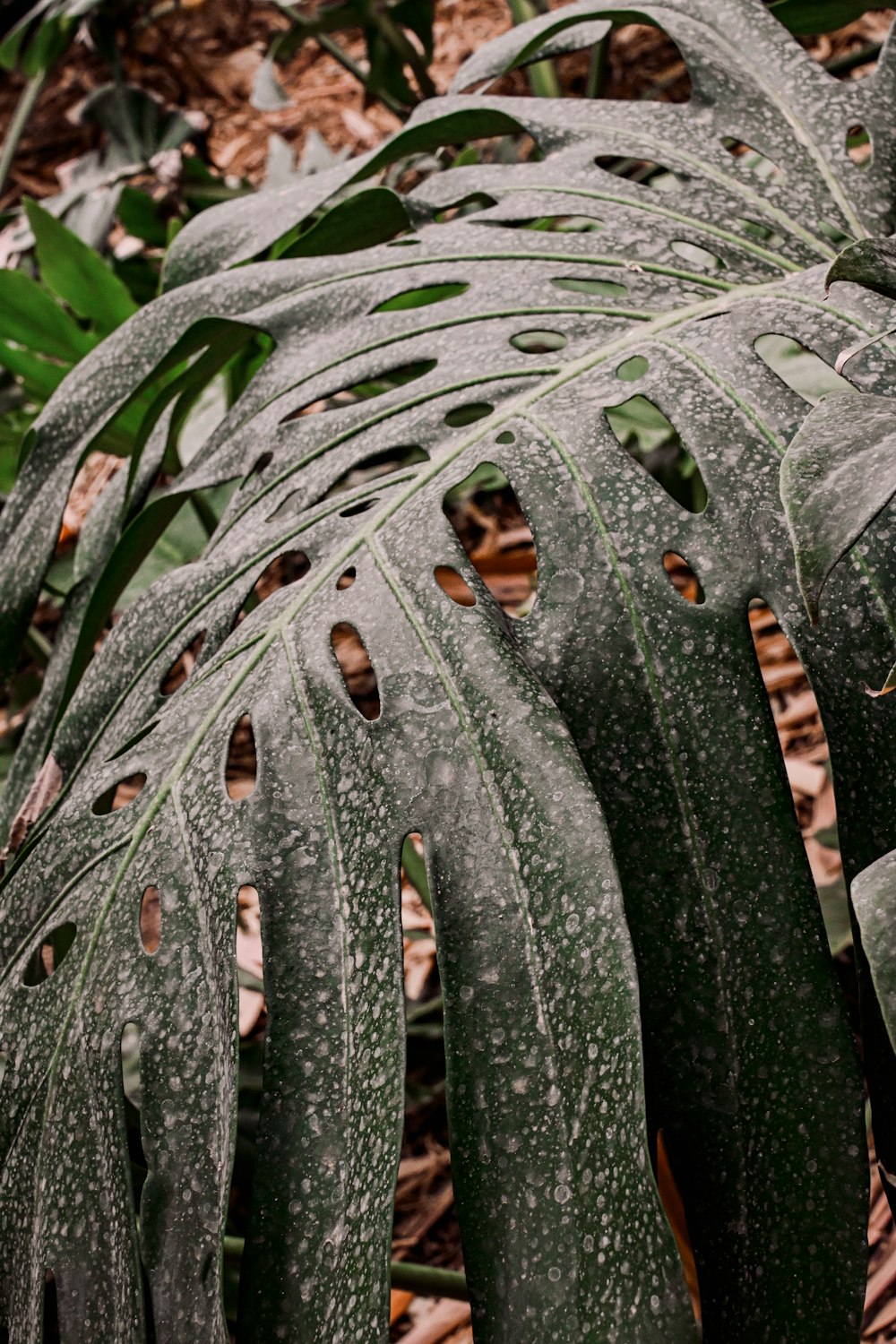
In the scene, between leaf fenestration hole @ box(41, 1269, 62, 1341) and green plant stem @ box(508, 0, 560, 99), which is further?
green plant stem @ box(508, 0, 560, 99)

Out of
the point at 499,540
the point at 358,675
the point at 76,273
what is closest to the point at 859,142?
the point at 76,273

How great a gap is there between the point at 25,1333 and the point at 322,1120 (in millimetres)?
196

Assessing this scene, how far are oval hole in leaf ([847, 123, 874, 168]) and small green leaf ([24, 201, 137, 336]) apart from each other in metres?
0.89

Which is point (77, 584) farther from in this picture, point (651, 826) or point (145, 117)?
point (145, 117)

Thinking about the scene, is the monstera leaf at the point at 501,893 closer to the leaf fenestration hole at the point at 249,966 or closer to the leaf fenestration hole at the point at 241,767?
Result: the leaf fenestration hole at the point at 249,966

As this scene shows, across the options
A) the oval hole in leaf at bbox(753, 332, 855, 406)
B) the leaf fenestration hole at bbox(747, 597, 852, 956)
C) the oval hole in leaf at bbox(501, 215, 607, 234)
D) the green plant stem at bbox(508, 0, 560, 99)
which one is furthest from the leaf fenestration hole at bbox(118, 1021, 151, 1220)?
the green plant stem at bbox(508, 0, 560, 99)

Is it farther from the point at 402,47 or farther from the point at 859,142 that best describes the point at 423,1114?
the point at 402,47

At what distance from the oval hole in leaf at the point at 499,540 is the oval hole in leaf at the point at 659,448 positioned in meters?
0.35

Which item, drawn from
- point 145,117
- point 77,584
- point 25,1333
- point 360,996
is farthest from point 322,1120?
point 145,117

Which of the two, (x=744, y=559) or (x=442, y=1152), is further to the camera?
(x=442, y=1152)

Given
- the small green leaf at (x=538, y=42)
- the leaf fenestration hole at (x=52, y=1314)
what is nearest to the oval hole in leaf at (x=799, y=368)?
the small green leaf at (x=538, y=42)

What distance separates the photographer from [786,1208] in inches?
19.0

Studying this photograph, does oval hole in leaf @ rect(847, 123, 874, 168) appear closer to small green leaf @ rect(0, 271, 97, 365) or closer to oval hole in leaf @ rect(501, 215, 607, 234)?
oval hole in leaf @ rect(501, 215, 607, 234)

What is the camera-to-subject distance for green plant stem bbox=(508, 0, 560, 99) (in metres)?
1.81
